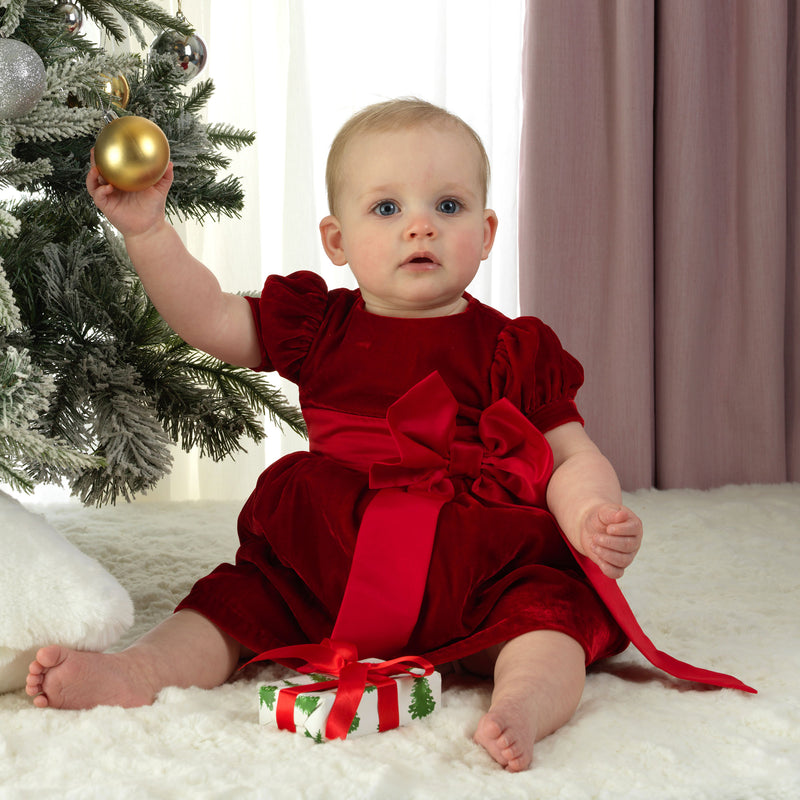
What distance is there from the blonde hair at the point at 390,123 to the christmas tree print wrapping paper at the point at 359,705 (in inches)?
22.4

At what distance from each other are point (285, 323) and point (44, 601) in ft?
1.38

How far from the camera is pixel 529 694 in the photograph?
2.53 ft

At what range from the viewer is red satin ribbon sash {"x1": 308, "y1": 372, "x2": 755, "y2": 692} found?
0.91 m

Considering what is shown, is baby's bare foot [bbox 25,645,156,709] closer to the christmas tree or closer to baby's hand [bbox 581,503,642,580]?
the christmas tree

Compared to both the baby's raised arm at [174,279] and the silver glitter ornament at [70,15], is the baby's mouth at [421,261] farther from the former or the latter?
the silver glitter ornament at [70,15]

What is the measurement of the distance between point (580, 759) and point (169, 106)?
79cm

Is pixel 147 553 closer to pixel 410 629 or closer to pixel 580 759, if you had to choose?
pixel 410 629

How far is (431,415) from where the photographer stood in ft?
3.24

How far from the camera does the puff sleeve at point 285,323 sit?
1.09 meters

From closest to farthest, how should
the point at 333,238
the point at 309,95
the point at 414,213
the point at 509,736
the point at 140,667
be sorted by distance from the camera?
the point at 509,736
the point at 140,667
the point at 414,213
the point at 333,238
the point at 309,95

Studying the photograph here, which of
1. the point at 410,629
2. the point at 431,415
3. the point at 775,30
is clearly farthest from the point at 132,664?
the point at 775,30

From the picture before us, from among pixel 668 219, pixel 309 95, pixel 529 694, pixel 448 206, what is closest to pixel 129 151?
pixel 448 206

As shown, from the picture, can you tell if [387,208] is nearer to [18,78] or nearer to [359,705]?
[18,78]

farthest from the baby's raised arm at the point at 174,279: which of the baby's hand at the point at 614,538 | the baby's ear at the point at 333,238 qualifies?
the baby's hand at the point at 614,538
